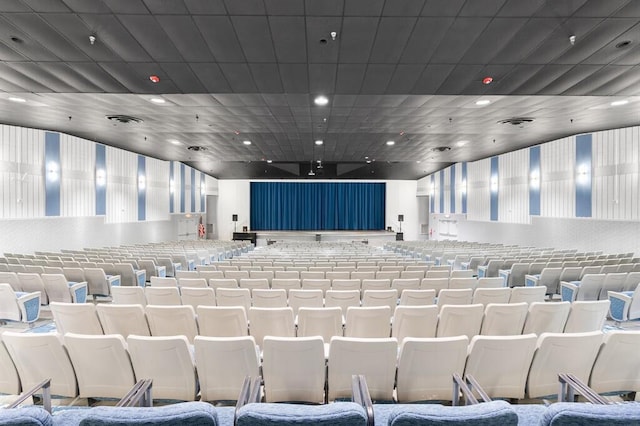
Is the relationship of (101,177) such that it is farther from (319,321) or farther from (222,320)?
(319,321)

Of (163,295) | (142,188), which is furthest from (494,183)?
(142,188)

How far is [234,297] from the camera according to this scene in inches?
202

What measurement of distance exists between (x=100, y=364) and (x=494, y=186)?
21172mm

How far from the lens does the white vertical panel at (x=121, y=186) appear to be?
16.7m

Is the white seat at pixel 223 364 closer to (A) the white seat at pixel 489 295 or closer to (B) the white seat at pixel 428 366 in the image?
(B) the white seat at pixel 428 366

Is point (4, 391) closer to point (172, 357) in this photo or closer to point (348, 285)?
point (172, 357)

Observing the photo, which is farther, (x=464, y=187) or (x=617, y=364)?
(x=464, y=187)

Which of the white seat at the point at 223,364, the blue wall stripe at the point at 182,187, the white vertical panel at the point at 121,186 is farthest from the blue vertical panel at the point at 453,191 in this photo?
the white seat at the point at 223,364

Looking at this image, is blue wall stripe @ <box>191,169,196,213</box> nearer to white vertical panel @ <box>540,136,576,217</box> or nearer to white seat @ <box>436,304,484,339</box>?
white vertical panel @ <box>540,136,576,217</box>

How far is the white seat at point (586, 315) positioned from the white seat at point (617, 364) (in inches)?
53.9

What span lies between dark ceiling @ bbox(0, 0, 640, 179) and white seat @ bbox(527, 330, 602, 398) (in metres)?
4.48

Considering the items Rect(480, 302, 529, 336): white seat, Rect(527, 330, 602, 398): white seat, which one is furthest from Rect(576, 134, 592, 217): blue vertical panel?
Rect(527, 330, 602, 398): white seat

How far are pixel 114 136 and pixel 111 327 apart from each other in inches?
497

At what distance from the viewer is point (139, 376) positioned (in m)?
2.87
